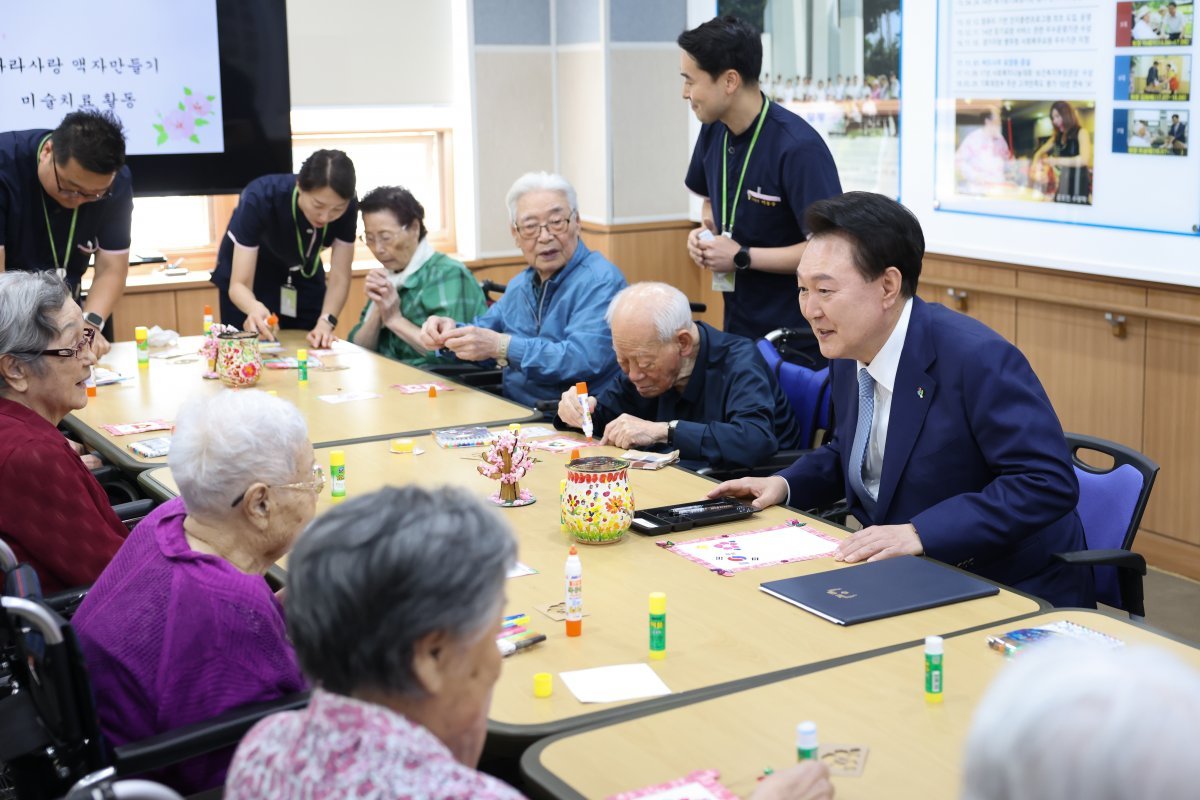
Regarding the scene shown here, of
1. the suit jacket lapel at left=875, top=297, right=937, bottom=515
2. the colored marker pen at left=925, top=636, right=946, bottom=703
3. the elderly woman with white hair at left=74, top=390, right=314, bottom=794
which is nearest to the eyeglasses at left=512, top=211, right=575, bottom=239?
the suit jacket lapel at left=875, top=297, right=937, bottom=515

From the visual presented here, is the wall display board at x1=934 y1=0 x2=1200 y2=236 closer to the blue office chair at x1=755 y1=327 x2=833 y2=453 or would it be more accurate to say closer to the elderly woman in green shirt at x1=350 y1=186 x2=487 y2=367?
the blue office chair at x1=755 y1=327 x2=833 y2=453

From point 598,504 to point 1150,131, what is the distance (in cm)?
298

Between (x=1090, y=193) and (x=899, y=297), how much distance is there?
245 cm

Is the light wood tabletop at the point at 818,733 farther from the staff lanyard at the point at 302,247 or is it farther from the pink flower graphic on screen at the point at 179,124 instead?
the pink flower graphic on screen at the point at 179,124

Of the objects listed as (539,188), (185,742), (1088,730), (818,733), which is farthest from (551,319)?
(1088,730)

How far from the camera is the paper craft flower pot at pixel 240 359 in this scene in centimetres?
456

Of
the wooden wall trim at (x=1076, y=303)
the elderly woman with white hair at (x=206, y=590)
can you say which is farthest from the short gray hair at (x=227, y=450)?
the wooden wall trim at (x=1076, y=303)

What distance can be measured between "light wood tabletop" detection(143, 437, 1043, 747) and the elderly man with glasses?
153cm

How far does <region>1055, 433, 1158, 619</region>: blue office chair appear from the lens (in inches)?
110

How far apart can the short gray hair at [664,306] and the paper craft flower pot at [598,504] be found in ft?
3.01

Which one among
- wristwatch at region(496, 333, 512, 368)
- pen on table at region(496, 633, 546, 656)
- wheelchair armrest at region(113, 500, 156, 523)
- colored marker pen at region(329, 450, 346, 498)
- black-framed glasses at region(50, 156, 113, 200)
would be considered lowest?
wheelchair armrest at region(113, 500, 156, 523)

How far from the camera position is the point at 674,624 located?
2.38 m

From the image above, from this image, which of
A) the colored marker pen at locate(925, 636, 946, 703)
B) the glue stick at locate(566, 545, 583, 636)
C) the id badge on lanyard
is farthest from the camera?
the id badge on lanyard

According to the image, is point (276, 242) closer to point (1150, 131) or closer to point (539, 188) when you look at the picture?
point (539, 188)
